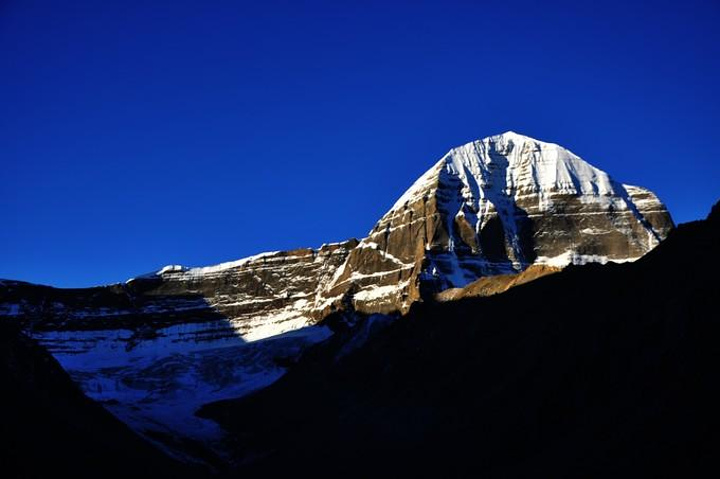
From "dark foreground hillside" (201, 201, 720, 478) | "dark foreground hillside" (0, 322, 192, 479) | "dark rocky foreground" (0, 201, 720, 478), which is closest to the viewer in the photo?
"dark foreground hillside" (201, 201, 720, 478)

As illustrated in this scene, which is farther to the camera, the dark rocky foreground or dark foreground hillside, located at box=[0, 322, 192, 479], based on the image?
dark foreground hillside, located at box=[0, 322, 192, 479]

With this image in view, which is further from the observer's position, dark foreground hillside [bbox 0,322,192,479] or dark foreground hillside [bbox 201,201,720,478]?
dark foreground hillside [bbox 0,322,192,479]

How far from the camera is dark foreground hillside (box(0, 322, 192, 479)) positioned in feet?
233

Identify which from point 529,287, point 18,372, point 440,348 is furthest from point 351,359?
point 18,372

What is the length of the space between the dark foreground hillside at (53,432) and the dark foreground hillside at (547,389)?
1510 centimetres

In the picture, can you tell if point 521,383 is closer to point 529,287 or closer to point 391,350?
point 529,287

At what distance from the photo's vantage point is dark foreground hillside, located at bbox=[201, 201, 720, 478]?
191 ft

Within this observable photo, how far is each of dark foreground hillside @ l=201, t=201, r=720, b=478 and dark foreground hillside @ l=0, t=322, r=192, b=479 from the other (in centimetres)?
1510

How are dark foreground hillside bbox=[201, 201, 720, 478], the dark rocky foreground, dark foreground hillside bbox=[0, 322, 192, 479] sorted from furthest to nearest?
dark foreground hillside bbox=[0, 322, 192, 479] < the dark rocky foreground < dark foreground hillside bbox=[201, 201, 720, 478]

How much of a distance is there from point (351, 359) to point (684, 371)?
9074cm

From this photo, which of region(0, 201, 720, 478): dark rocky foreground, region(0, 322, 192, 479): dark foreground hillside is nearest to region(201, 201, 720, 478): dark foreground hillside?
region(0, 201, 720, 478): dark rocky foreground

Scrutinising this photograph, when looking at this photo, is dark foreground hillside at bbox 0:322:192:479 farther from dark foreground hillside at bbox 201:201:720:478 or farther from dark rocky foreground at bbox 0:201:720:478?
dark foreground hillside at bbox 201:201:720:478

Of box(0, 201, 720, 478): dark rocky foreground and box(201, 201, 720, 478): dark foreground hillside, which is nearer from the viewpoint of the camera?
box(201, 201, 720, 478): dark foreground hillside

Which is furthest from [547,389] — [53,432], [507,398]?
[53,432]
